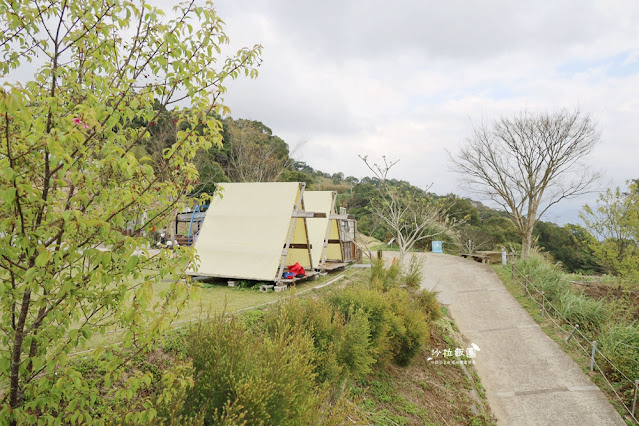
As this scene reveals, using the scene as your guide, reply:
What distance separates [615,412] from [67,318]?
25.6ft

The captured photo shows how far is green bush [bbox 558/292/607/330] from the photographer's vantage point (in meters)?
8.98

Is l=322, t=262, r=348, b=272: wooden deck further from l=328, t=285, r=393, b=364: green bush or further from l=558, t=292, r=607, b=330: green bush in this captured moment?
l=558, t=292, r=607, b=330: green bush

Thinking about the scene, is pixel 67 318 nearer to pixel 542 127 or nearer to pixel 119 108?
pixel 119 108

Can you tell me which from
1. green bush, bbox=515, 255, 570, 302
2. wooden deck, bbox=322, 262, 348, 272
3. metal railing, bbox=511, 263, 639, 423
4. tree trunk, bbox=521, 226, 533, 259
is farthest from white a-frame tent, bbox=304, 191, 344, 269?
tree trunk, bbox=521, 226, 533, 259

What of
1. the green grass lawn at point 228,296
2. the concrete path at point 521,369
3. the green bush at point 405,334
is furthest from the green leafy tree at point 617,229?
the green grass lawn at point 228,296

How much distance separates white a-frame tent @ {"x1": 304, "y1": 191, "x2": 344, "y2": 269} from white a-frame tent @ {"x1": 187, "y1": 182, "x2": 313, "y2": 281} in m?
0.96

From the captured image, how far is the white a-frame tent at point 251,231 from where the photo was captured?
9508 millimetres

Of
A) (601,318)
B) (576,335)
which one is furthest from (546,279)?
(576,335)

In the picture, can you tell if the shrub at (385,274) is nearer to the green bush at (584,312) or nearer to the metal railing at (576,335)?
the metal railing at (576,335)

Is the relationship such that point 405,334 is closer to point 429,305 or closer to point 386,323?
point 386,323

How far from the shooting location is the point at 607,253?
12570 mm

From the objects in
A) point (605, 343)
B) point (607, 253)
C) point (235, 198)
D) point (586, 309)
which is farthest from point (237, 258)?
point (607, 253)

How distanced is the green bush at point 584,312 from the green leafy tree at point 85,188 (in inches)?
405

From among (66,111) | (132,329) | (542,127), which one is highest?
(542,127)
